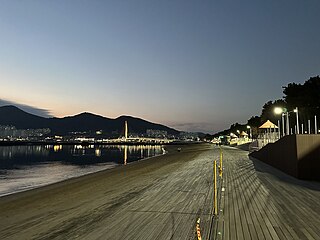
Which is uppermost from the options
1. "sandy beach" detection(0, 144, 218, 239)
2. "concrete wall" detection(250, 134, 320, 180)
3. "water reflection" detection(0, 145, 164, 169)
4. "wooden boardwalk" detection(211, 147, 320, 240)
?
"concrete wall" detection(250, 134, 320, 180)

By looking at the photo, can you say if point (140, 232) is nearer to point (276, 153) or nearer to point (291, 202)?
point (291, 202)

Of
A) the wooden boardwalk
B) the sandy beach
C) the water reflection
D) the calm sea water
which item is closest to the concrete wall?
the wooden boardwalk

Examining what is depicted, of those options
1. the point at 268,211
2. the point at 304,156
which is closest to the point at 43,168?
the point at 304,156

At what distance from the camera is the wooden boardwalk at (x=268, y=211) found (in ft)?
21.1

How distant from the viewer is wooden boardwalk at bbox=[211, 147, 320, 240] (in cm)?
643

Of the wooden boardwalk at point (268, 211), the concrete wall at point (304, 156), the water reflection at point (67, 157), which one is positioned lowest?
the water reflection at point (67, 157)

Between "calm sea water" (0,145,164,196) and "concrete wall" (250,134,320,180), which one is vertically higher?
"concrete wall" (250,134,320,180)

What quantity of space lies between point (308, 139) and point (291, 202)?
20.0 feet

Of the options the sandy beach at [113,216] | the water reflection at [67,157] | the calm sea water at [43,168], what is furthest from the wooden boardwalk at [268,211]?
the water reflection at [67,157]

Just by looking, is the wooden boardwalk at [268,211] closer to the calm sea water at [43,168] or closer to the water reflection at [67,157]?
the calm sea water at [43,168]

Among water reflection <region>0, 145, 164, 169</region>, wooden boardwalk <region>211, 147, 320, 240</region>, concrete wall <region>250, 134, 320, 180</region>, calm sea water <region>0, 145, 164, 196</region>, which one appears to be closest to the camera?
wooden boardwalk <region>211, 147, 320, 240</region>

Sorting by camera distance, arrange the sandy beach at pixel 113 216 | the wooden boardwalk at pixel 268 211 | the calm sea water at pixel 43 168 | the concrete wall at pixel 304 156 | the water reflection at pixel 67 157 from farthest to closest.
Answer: the water reflection at pixel 67 157, the calm sea water at pixel 43 168, the concrete wall at pixel 304 156, the sandy beach at pixel 113 216, the wooden boardwalk at pixel 268 211

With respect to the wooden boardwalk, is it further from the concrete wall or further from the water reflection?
the water reflection

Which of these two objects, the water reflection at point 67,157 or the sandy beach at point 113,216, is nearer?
the sandy beach at point 113,216
